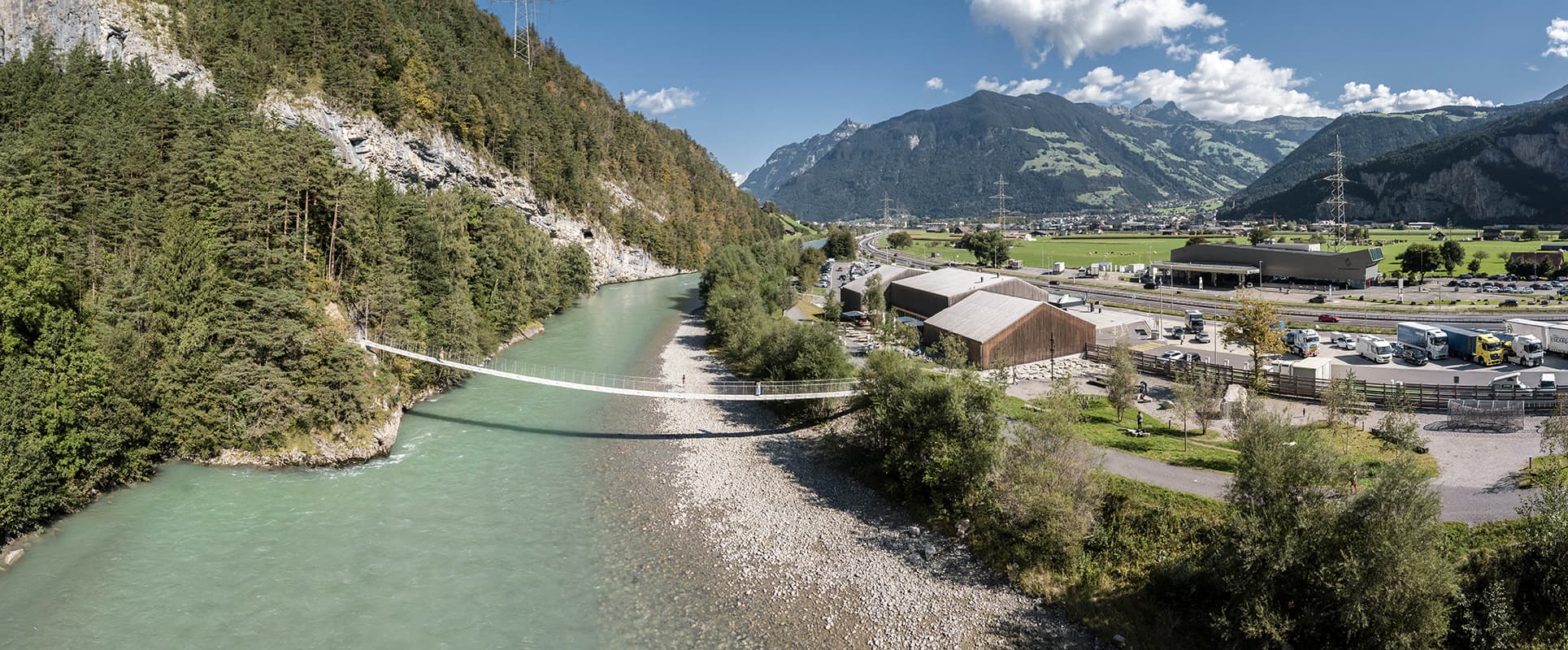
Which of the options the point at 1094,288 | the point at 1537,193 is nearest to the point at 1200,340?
the point at 1094,288

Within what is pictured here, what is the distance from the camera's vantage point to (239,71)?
49312 millimetres

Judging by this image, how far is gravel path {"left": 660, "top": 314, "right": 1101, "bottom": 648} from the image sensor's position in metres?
16.2

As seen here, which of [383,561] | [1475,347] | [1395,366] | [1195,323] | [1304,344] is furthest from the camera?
[1195,323]

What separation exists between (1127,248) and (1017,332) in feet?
358

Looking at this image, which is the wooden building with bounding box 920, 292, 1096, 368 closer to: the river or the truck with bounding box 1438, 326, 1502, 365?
the truck with bounding box 1438, 326, 1502, 365

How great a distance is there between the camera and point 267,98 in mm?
50062

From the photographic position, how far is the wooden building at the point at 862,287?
2478 inches

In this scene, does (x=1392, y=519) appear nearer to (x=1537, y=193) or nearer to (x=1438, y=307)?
(x=1438, y=307)

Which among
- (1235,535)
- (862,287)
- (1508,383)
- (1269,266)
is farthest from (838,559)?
(1269,266)

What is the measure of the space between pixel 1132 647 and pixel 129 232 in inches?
1496

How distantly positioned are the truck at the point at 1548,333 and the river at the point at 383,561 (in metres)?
45.3

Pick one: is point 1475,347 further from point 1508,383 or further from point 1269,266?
point 1269,266

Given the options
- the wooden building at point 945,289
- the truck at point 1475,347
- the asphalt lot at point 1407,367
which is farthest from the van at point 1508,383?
the wooden building at point 945,289

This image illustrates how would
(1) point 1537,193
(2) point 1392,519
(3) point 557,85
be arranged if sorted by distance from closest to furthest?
(2) point 1392,519 < (3) point 557,85 < (1) point 1537,193
